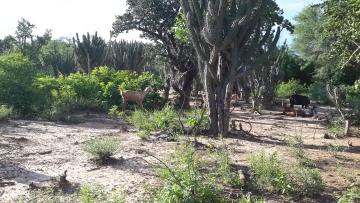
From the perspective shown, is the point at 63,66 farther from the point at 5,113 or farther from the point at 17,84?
the point at 5,113

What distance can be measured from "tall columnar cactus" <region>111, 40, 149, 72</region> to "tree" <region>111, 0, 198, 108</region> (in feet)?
23.6

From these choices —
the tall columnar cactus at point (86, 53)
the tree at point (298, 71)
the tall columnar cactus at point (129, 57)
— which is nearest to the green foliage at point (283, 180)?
the tall columnar cactus at point (86, 53)

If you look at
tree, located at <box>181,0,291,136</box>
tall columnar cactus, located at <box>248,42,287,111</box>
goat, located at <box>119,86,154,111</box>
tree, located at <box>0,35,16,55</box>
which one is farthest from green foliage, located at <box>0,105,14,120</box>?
tree, located at <box>0,35,16,55</box>

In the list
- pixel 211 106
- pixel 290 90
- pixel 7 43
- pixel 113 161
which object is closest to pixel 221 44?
pixel 211 106

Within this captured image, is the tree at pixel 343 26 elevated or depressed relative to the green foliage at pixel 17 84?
elevated

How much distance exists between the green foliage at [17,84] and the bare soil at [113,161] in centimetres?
112

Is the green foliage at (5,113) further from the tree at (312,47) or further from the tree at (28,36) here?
the tree at (28,36)

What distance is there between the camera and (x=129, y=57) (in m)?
25.6

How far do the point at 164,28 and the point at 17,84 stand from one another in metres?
7.09

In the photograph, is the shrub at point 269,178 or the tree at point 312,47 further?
the tree at point 312,47

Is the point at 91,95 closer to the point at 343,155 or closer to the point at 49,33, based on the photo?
the point at 343,155

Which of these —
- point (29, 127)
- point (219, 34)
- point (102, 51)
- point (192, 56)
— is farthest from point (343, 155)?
point (102, 51)

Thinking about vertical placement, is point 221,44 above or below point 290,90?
above

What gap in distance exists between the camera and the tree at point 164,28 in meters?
17.1
